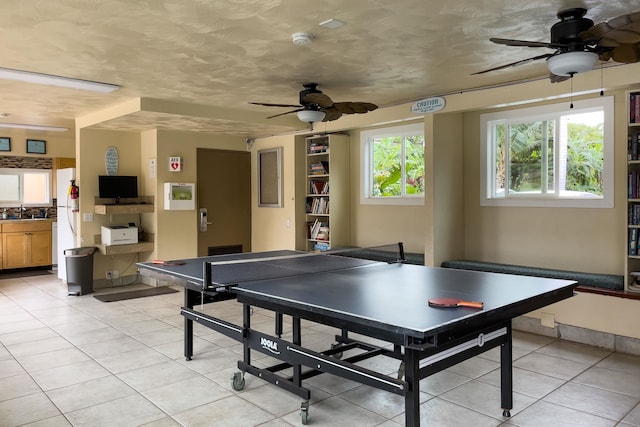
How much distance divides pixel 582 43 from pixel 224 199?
20.1ft

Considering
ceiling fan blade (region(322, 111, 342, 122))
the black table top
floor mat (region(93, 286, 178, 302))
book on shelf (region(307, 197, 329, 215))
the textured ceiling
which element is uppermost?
the textured ceiling

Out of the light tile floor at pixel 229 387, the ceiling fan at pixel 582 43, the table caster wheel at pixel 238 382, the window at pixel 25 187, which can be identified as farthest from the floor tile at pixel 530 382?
the window at pixel 25 187

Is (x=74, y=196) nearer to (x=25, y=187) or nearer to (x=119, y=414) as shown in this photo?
(x=25, y=187)

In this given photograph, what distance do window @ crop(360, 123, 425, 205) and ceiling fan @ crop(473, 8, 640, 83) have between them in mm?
3139

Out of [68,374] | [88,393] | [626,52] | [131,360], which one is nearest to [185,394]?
[88,393]

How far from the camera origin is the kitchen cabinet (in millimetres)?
8398

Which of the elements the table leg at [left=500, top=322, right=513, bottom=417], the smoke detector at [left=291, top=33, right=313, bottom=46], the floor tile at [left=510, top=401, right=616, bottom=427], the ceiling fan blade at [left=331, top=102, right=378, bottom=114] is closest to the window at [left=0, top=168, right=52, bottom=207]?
the ceiling fan blade at [left=331, top=102, right=378, bottom=114]

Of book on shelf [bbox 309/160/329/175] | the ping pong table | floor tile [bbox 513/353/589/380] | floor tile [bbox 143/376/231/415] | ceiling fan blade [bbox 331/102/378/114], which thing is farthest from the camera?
book on shelf [bbox 309/160/329/175]

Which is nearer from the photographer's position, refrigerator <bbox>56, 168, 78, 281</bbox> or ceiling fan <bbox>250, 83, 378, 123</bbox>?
ceiling fan <bbox>250, 83, 378, 123</bbox>

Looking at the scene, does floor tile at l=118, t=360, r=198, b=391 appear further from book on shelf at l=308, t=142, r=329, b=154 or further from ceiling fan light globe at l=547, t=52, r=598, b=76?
book on shelf at l=308, t=142, r=329, b=154

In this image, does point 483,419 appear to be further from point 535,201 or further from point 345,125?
point 345,125

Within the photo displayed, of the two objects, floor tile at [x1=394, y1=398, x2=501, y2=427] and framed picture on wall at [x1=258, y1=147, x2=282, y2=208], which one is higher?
framed picture on wall at [x1=258, y1=147, x2=282, y2=208]

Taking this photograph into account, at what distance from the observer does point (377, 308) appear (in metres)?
2.33

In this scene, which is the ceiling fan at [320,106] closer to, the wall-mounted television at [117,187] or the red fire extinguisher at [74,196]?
the wall-mounted television at [117,187]
